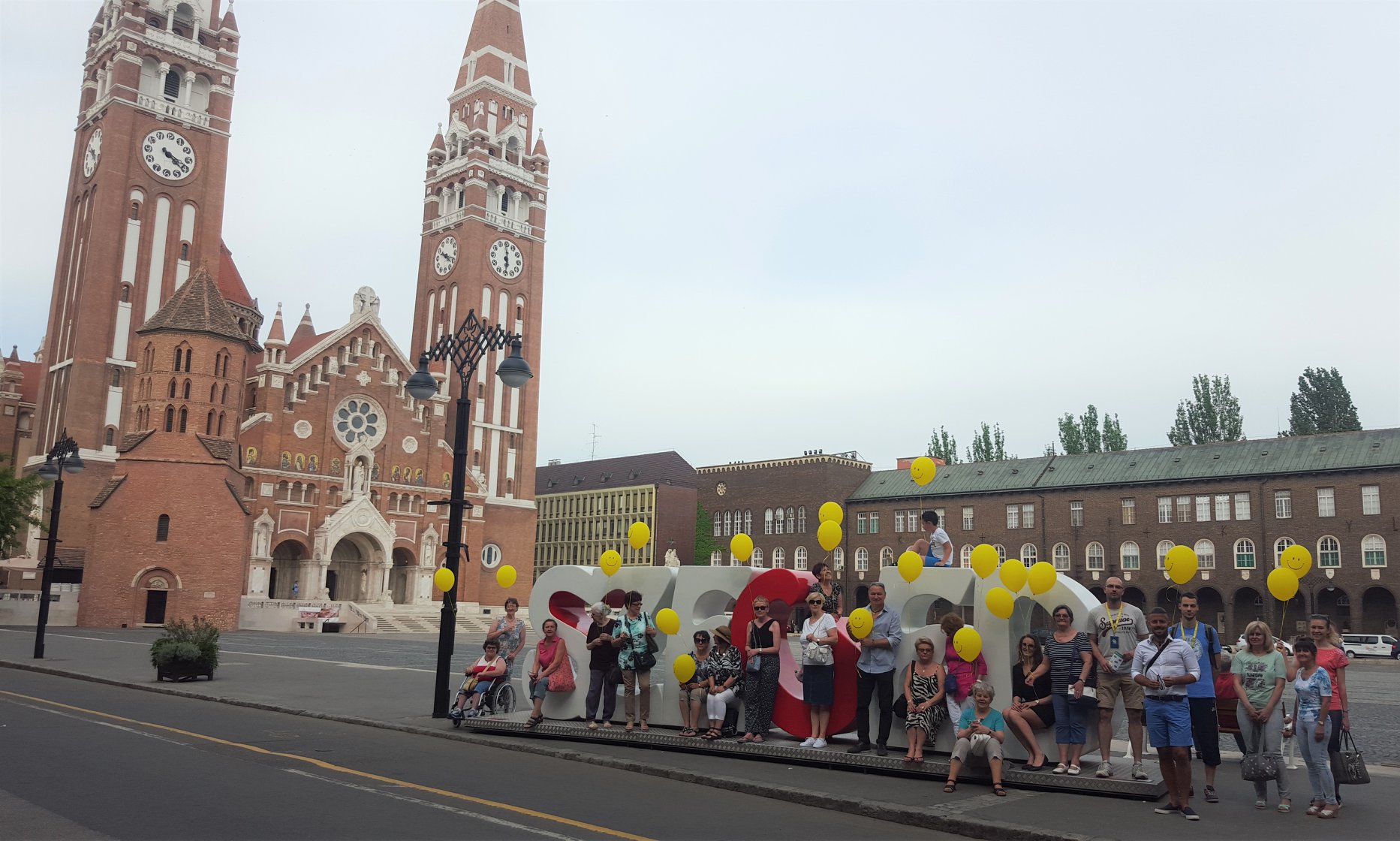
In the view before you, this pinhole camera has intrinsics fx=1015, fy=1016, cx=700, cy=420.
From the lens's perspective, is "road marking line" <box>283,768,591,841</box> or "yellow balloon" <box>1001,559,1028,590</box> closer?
"road marking line" <box>283,768,591,841</box>

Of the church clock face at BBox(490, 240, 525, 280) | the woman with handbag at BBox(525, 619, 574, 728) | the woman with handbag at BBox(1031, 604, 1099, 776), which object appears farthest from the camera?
the church clock face at BBox(490, 240, 525, 280)

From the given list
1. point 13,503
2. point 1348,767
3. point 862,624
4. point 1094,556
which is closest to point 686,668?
point 862,624

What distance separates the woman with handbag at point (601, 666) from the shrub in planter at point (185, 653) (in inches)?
410

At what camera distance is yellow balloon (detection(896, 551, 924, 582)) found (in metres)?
12.0

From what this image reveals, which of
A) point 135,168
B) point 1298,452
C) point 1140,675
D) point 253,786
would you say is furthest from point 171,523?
point 1298,452

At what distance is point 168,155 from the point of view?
189 ft

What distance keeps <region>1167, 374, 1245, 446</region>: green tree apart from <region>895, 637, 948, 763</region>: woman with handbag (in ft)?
190

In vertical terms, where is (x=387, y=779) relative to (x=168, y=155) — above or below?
below

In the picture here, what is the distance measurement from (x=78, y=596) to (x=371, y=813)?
46.0m

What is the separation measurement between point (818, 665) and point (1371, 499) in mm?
50626

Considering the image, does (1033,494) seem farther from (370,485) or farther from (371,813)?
(371,813)

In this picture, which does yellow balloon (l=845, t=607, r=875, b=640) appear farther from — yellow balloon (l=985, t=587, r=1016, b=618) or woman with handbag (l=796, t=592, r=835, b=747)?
yellow balloon (l=985, t=587, r=1016, b=618)

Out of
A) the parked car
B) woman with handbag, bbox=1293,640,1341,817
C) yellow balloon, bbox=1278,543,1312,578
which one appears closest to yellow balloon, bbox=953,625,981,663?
woman with handbag, bbox=1293,640,1341,817

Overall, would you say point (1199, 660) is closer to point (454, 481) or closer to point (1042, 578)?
point (1042, 578)
